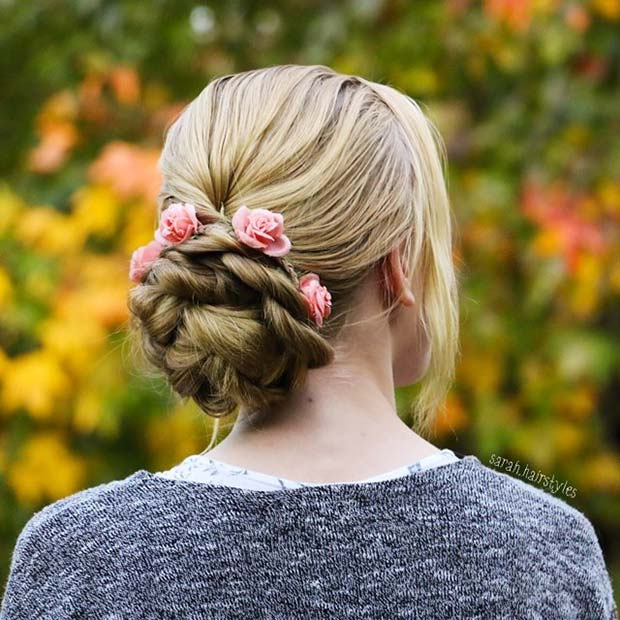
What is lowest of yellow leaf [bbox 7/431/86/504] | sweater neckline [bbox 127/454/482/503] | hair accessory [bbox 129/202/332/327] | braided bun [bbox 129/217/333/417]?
yellow leaf [bbox 7/431/86/504]

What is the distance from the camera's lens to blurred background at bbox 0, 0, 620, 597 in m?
3.44

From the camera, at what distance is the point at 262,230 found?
1339 millimetres

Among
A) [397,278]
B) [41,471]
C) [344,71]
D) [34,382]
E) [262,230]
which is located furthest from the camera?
[344,71]

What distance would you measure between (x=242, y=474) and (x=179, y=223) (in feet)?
1.11

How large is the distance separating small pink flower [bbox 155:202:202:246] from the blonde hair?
2 centimetres

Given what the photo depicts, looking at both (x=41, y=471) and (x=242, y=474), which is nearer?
(x=242, y=474)

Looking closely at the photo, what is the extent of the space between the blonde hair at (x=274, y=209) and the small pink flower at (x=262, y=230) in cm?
2

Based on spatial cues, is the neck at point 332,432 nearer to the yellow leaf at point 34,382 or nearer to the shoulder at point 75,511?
the shoulder at point 75,511

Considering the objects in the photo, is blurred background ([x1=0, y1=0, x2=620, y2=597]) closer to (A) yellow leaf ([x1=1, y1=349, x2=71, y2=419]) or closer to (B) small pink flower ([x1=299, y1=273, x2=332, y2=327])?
(A) yellow leaf ([x1=1, y1=349, x2=71, y2=419])

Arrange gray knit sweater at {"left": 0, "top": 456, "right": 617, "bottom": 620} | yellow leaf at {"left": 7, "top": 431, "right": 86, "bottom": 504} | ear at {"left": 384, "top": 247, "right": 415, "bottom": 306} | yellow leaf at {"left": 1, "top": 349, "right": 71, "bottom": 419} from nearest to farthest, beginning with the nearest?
gray knit sweater at {"left": 0, "top": 456, "right": 617, "bottom": 620}
ear at {"left": 384, "top": 247, "right": 415, "bottom": 306}
yellow leaf at {"left": 1, "top": 349, "right": 71, "bottom": 419}
yellow leaf at {"left": 7, "top": 431, "right": 86, "bottom": 504}

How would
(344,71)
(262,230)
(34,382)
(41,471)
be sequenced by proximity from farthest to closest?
1. (344,71)
2. (41,471)
3. (34,382)
4. (262,230)

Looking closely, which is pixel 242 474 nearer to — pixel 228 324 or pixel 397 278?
pixel 228 324

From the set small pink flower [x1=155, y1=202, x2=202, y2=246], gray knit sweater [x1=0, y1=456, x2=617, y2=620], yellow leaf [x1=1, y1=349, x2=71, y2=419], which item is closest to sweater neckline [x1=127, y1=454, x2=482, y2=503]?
gray knit sweater [x1=0, y1=456, x2=617, y2=620]

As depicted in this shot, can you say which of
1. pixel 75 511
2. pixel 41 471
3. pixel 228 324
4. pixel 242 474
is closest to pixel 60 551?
pixel 75 511
